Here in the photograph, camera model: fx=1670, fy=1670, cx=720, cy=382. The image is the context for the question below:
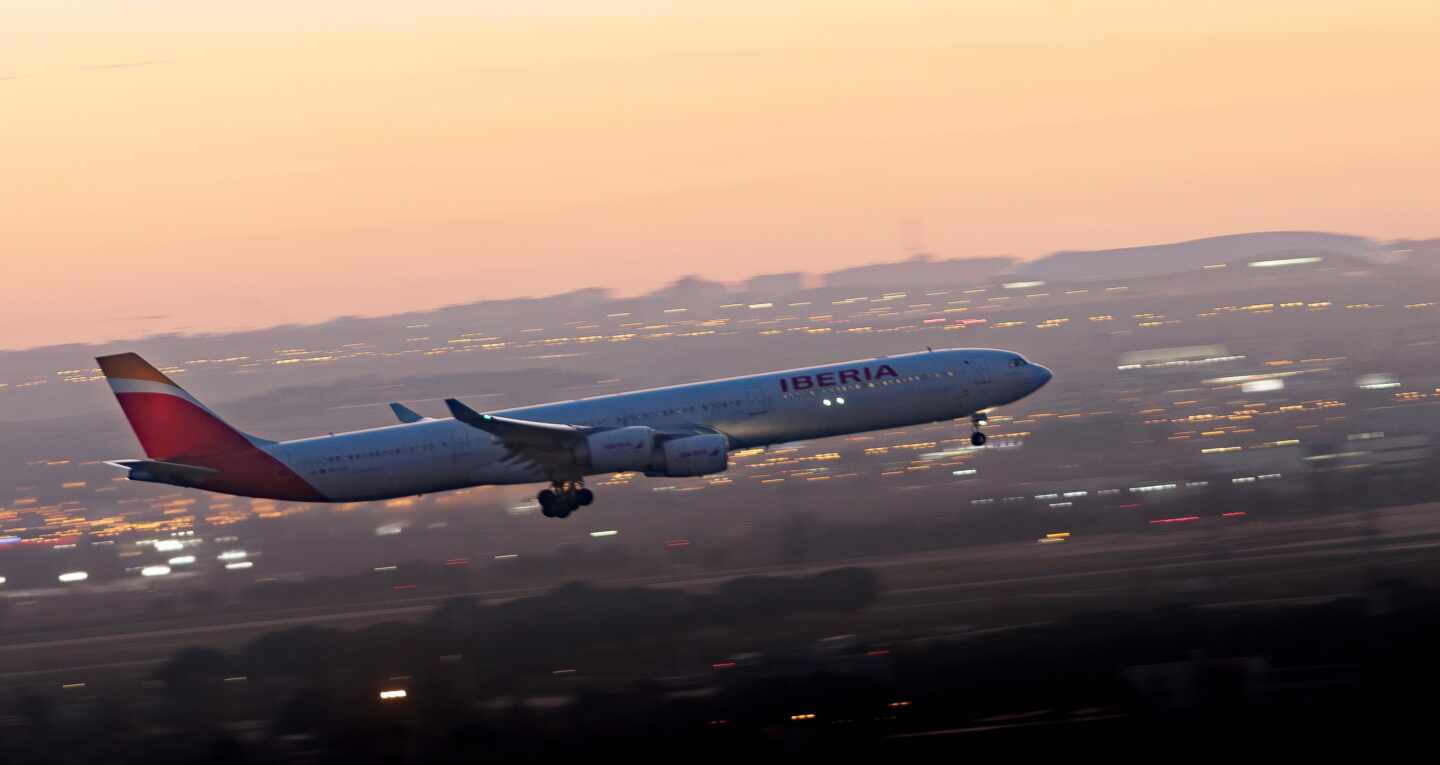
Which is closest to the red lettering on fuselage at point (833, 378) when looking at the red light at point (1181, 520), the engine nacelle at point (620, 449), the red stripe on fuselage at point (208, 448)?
the engine nacelle at point (620, 449)

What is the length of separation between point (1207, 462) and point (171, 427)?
58.6 metres

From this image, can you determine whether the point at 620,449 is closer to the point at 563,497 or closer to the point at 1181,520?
the point at 563,497

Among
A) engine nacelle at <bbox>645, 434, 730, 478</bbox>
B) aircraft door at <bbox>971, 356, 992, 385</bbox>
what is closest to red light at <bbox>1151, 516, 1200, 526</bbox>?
aircraft door at <bbox>971, 356, 992, 385</bbox>

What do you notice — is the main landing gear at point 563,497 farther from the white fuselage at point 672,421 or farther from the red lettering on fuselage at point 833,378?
the red lettering on fuselage at point 833,378

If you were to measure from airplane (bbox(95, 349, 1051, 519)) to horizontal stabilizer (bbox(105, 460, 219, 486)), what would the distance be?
5 centimetres

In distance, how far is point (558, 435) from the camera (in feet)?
201

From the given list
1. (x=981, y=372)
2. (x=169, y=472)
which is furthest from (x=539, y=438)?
(x=981, y=372)

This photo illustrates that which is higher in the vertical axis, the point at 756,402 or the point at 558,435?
the point at 756,402

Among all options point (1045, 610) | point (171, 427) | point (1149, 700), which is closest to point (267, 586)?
point (171, 427)

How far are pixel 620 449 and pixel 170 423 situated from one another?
58.0 feet

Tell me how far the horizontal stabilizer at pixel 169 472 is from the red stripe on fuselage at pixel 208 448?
0.27 meters

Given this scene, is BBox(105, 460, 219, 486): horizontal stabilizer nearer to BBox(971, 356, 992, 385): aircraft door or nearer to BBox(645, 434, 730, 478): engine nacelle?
BBox(645, 434, 730, 478): engine nacelle

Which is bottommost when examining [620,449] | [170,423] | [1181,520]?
[1181,520]

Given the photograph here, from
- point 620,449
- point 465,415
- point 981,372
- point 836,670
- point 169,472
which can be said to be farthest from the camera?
point 981,372
